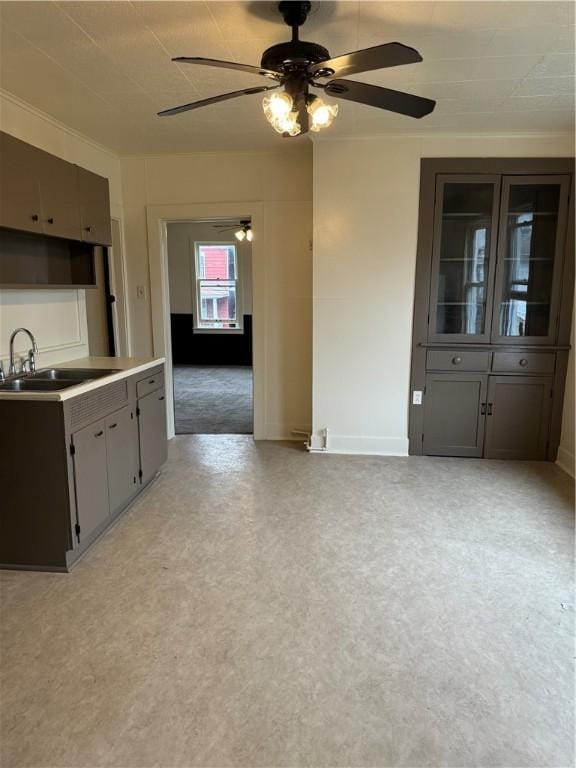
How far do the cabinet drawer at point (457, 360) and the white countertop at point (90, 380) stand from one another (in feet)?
7.27

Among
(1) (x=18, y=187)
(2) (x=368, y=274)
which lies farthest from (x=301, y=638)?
(2) (x=368, y=274)

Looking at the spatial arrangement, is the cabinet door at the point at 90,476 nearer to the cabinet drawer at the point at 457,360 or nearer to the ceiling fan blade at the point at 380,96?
the ceiling fan blade at the point at 380,96

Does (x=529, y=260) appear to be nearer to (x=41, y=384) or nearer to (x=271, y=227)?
(x=271, y=227)

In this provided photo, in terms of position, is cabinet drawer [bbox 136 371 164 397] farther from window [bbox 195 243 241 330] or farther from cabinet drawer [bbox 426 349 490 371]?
window [bbox 195 243 241 330]

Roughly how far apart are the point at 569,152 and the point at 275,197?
7.82 ft

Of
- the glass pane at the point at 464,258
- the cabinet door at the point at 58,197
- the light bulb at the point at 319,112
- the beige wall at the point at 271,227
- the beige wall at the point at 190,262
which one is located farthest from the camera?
the beige wall at the point at 190,262

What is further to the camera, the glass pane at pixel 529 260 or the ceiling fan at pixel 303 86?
the glass pane at pixel 529 260

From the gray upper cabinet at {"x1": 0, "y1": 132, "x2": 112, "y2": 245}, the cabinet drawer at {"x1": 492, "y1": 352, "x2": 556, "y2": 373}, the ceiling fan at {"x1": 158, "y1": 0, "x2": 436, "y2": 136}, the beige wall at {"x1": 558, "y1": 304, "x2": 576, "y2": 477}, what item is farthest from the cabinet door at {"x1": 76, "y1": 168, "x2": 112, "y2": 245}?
the beige wall at {"x1": 558, "y1": 304, "x2": 576, "y2": 477}

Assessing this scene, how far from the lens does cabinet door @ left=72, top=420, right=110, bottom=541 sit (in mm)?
2549

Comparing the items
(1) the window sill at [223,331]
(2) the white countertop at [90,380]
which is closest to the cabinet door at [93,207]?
(2) the white countertop at [90,380]

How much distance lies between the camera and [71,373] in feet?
10.6

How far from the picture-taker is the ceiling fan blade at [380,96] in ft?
6.65

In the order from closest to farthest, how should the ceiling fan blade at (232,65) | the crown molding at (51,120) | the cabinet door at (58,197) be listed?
the ceiling fan blade at (232,65) → the cabinet door at (58,197) → the crown molding at (51,120)

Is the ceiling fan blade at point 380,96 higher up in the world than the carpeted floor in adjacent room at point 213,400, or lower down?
higher up
